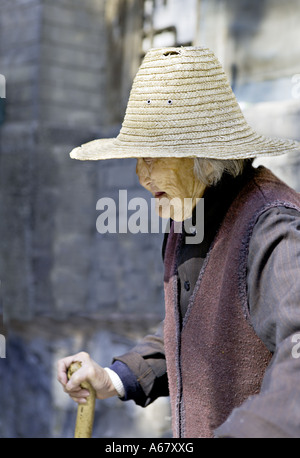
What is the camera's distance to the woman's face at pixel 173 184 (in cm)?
175

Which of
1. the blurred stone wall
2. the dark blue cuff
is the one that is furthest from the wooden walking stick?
the blurred stone wall

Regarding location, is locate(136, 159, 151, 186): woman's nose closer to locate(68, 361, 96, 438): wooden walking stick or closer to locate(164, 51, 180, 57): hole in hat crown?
locate(164, 51, 180, 57): hole in hat crown

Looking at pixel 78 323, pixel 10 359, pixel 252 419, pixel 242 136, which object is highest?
pixel 242 136

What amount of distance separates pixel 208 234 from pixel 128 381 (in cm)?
56

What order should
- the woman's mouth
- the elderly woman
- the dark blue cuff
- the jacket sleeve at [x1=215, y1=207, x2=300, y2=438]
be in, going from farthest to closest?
1. the dark blue cuff
2. the woman's mouth
3. the elderly woman
4. the jacket sleeve at [x1=215, y1=207, x2=300, y2=438]

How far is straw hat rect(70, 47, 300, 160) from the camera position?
64.9 inches

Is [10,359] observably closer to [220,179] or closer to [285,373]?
[220,179]

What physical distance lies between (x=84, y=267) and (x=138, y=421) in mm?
1829

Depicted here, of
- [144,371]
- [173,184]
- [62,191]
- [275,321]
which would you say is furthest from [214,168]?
[62,191]

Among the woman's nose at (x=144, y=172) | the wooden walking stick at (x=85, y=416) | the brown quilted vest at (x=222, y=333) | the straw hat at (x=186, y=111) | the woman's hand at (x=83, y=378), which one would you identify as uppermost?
the straw hat at (x=186, y=111)

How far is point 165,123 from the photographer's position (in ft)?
5.54

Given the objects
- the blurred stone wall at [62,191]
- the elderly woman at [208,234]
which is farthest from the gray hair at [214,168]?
the blurred stone wall at [62,191]

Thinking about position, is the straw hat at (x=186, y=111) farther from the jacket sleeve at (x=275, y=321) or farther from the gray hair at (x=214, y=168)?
the jacket sleeve at (x=275, y=321)

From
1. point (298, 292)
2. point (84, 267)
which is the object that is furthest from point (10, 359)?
point (298, 292)
